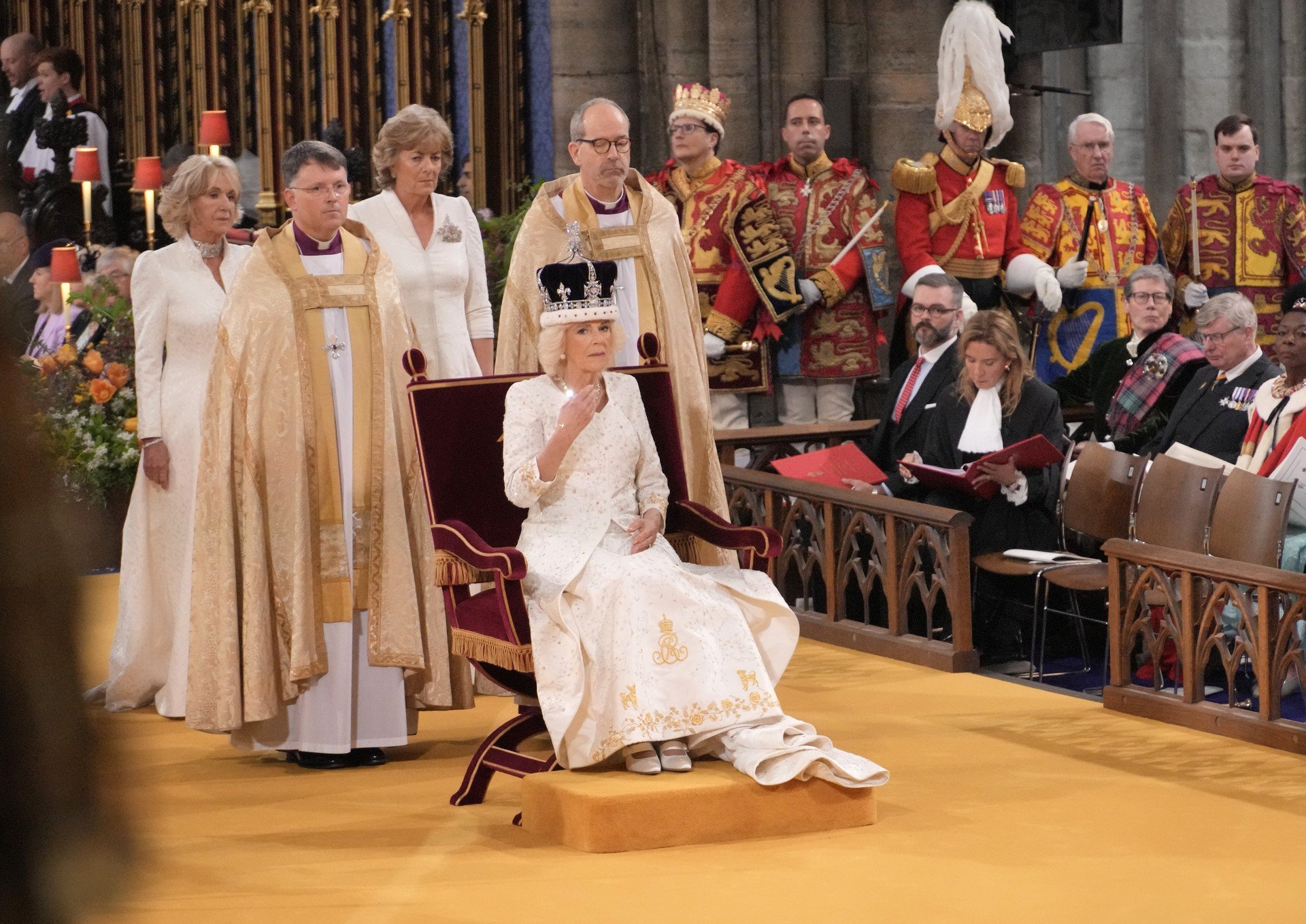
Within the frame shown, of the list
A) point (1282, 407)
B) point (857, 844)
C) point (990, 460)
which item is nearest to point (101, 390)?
point (990, 460)

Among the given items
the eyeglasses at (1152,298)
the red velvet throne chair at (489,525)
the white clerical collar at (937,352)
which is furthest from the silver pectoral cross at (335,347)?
the eyeglasses at (1152,298)

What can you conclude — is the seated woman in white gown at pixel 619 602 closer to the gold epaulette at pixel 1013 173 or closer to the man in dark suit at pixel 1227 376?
the man in dark suit at pixel 1227 376

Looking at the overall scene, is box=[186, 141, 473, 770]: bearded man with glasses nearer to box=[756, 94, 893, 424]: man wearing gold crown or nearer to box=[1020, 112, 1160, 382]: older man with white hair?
box=[756, 94, 893, 424]: man wearing gold crown

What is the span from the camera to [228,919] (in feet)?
14.1

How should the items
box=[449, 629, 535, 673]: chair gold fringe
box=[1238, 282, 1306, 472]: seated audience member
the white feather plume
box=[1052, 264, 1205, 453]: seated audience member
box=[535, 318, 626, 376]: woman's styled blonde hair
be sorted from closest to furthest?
1. box=[449, 629, 535, 673]: chair gold fringe
2. box=[535, 318, 626, 376]: woman's styled blonde hair
3. box=[1238, 282, 1306, 472]: seated audience member
4. box=[1052, 264, 1205, 453]: seated audience member
5. the white feather plume

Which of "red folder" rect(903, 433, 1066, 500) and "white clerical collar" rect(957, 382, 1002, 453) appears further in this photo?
"white clerical collar" rect(957, 382, 1002, 453)

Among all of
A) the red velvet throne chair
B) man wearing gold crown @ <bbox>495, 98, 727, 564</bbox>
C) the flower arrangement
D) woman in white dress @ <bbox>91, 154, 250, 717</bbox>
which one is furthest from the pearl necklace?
the flower arrangement

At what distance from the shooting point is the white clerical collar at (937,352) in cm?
786

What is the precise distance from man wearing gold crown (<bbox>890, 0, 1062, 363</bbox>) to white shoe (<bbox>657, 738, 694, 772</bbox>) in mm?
4480

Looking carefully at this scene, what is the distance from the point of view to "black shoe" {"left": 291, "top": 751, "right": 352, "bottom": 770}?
5.73 meters

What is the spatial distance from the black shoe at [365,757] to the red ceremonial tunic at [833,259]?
Answer: 12.8ft

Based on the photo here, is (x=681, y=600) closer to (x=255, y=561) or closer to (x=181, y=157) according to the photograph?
(x=255, y=561)

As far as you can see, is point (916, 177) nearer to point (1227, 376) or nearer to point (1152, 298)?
point (1152, 298)

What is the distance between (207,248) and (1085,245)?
4799 millimetres
